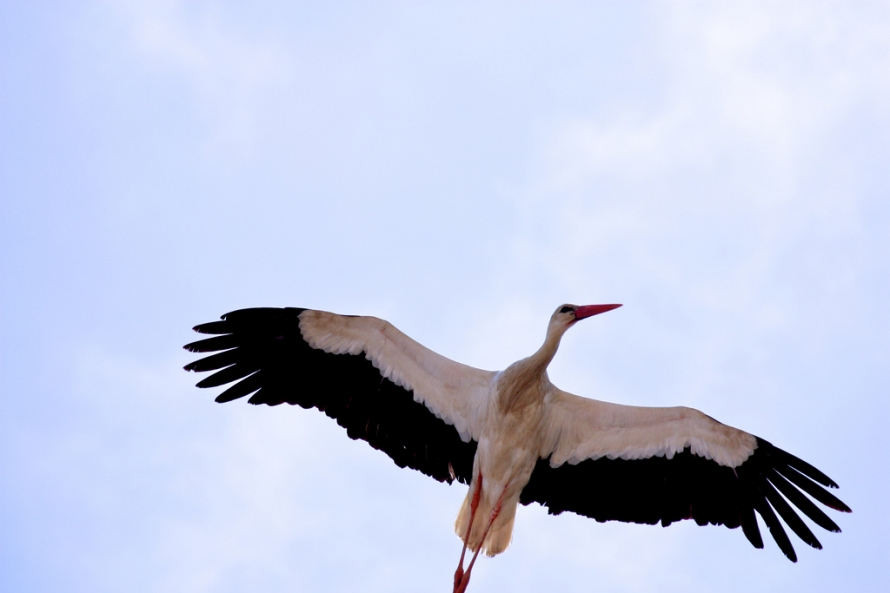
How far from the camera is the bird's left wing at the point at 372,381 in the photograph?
400 inches

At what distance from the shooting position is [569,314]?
33.1 feet

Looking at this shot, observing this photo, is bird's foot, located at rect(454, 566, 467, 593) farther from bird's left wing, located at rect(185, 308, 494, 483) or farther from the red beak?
the red beak

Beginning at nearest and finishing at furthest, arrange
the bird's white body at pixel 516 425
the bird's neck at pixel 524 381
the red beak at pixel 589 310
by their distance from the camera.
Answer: the bird's neck at pixel 524 381 → the bird's white body at pixel 516 425 → the red beak at pixel 589 310

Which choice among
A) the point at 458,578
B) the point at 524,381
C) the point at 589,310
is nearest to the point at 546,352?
the point at 524,381

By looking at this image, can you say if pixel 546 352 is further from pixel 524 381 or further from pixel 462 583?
pixel 462 583

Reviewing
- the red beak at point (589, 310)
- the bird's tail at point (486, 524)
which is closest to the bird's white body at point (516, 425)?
the bird's tail at point (486, 524)

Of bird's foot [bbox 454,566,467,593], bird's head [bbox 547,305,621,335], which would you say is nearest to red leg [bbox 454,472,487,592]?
bird's foot [bbox 454,566,467,593]

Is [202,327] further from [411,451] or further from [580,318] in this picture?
[580,318]

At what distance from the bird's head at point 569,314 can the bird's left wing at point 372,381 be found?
735mm

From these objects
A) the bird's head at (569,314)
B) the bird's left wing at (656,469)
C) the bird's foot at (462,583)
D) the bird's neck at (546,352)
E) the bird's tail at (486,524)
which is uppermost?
the bird's head at (569,314)

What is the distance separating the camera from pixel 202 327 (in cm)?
1000

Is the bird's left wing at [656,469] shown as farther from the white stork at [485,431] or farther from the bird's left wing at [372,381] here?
the bird's left wing at [372,381]

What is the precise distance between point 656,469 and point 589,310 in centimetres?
151

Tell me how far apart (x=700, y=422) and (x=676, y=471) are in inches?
18.9
